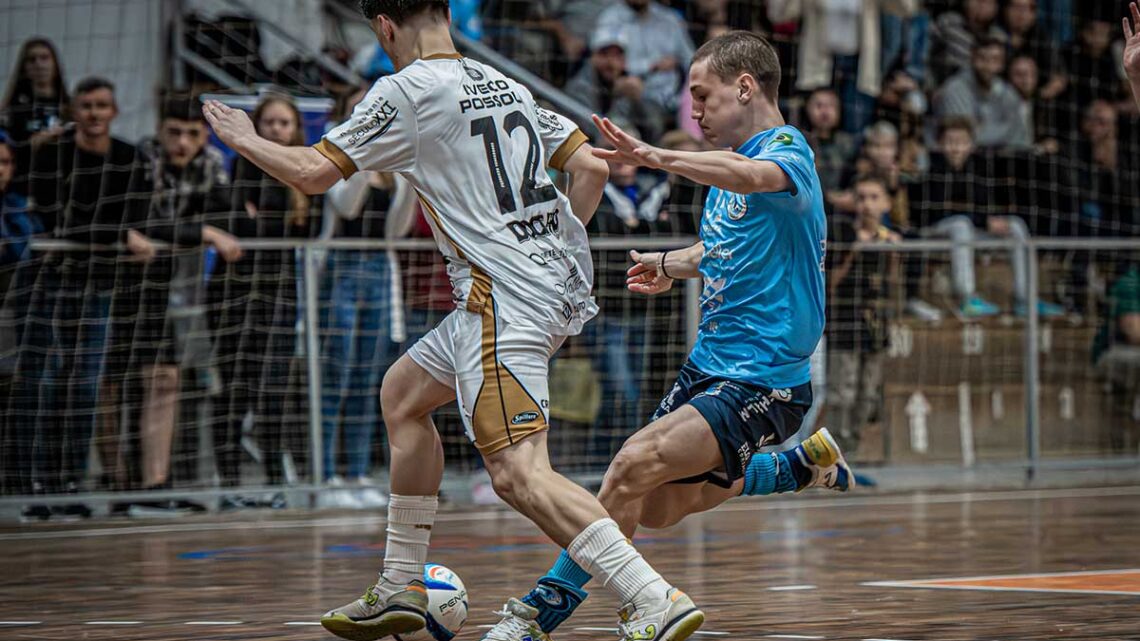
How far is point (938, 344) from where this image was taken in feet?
42.4

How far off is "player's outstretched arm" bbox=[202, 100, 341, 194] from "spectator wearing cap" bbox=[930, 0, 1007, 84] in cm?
1172

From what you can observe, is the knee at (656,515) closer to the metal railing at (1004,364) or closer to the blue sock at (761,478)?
the blue sock at (761,478)

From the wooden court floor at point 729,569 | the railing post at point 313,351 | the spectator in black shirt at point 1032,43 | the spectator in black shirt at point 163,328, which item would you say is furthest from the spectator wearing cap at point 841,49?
the spectator in black shirt at point 163,328

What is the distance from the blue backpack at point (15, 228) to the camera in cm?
1066

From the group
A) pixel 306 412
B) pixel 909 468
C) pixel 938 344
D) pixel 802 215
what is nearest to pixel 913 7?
pixel 938 344

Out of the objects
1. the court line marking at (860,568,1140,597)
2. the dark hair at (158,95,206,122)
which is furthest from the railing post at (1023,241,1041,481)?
the dark hair at (158,95,206,122)

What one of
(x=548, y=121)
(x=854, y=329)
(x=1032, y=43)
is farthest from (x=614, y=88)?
(x=548, y=121)

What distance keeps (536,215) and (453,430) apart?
6.60m

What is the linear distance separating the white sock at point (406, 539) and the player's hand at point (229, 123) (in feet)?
4.10

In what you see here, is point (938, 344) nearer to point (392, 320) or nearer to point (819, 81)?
point (819, 81)

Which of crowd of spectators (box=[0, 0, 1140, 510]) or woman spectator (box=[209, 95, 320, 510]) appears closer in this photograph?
crowd of spectators (box=[0, 0, 1140, 510])

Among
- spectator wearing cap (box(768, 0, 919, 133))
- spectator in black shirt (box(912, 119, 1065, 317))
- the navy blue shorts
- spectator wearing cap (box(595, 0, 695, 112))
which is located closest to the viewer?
the navy blue shorts

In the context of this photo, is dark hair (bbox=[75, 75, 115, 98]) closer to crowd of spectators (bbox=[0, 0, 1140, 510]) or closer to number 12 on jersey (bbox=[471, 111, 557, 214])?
crowd of spectators (bbox=[0, 0, 1140, 510])

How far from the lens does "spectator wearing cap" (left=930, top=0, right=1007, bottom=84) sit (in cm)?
1616
